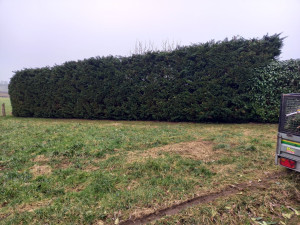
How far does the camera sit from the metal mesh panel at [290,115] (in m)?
3.03

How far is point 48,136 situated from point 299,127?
6.95 metres

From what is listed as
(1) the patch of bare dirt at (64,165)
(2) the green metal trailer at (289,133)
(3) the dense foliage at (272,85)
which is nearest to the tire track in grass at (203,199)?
(2) the green metal trailer at (289,133)

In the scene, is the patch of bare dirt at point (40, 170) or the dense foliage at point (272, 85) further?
the dense foliage at point (272, 85)

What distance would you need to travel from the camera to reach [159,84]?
9570mm

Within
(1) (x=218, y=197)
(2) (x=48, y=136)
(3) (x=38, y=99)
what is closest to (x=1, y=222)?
(1) (x=218, y=197)

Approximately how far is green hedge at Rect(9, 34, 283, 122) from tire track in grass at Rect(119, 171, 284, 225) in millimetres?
5345

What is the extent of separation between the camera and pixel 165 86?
9445 mm

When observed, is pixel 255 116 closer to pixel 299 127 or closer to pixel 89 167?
pixel 299 127

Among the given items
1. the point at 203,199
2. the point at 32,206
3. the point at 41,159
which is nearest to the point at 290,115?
the point at 203,199

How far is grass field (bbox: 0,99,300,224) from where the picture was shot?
2.46 meters

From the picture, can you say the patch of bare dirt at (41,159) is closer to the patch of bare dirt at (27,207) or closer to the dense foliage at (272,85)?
the patch of bare dirt at (27,207)

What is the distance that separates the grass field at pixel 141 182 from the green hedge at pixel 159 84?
3.36 metres

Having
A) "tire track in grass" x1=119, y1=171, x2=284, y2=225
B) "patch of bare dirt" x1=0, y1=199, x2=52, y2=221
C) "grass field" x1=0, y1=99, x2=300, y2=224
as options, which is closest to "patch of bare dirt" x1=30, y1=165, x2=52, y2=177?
"grass field" x1=0, y1=99, x2=300, y2=224

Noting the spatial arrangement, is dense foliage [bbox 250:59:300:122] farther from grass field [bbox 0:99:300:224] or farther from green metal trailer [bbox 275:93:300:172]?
green metal trailer [bbox 275:93:300:172]
